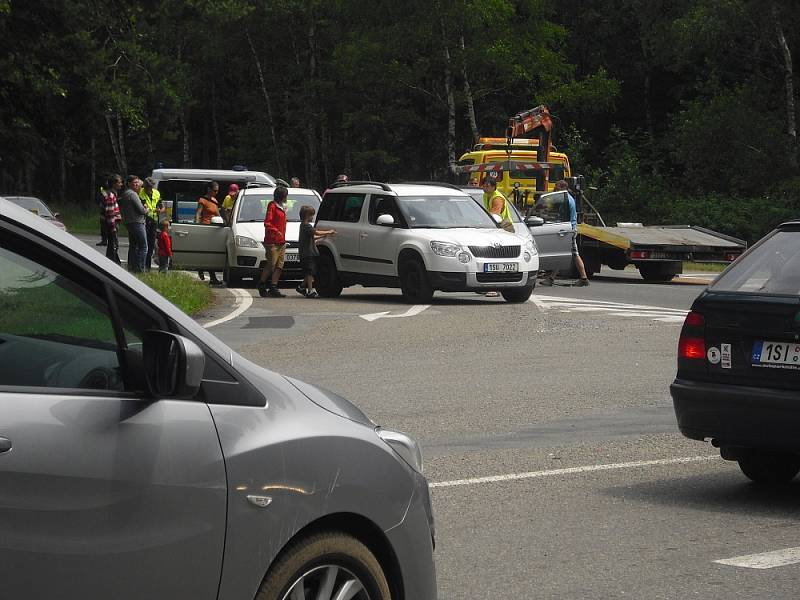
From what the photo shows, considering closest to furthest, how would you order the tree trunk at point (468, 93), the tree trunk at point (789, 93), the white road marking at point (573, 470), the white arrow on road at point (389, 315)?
the white road marking at point (573, 470)
the white arrow on road at point (389, 315)
the tree trunk at point (789, 93)
the tree trunk at point (468, 93)

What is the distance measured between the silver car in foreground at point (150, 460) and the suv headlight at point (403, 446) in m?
0.15

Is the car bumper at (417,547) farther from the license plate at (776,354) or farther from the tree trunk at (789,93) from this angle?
the tree trunk at (789,93)

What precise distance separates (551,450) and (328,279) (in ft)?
49.0

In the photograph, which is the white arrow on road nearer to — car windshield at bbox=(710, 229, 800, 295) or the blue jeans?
the blue jeans

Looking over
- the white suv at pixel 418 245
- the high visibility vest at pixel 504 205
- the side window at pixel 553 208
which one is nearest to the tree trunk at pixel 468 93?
the side window at pixel 553 208

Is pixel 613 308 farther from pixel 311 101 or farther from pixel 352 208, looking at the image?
pixel 311 101

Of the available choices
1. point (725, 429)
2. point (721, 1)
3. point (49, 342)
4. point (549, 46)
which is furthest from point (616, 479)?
point (549, 46)

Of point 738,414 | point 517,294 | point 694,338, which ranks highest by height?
point 694,338

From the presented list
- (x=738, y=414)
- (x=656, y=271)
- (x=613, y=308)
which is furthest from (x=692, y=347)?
(x=656, y=271)

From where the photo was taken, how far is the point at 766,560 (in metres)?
6.31

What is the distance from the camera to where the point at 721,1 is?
4559 cm

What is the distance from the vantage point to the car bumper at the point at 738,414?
7363mm

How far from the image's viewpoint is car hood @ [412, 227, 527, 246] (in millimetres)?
21844

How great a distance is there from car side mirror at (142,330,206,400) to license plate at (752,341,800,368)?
4425mm
